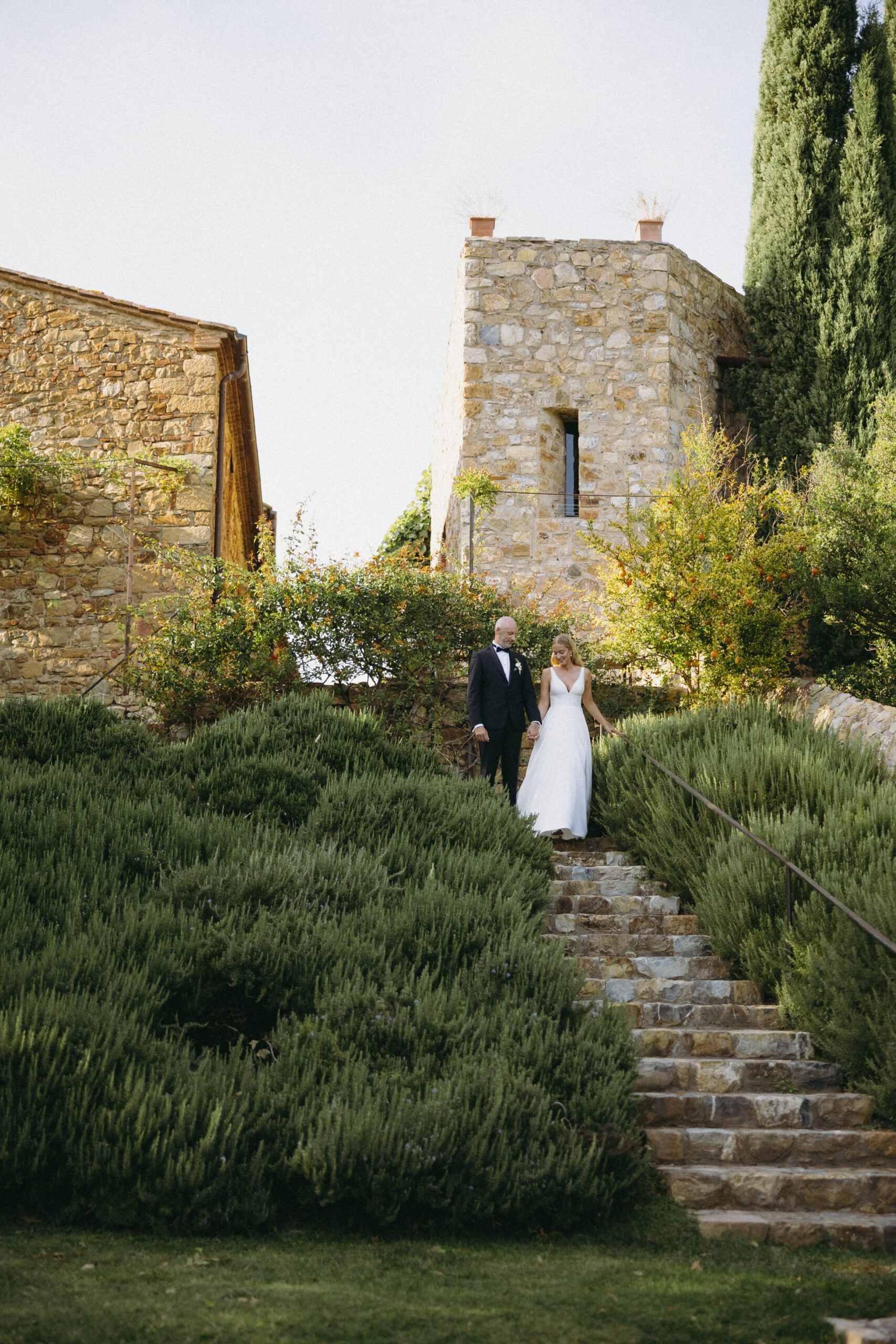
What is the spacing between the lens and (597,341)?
15305 millimetres

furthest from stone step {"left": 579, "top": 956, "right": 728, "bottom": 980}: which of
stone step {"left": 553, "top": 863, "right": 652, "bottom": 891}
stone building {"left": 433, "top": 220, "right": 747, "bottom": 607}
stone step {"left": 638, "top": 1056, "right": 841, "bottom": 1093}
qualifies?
stone building {"left": 433, "top": 220, "right": 747, "bottom": 607}

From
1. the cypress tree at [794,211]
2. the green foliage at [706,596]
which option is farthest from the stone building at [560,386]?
the green foliage at [706,596]

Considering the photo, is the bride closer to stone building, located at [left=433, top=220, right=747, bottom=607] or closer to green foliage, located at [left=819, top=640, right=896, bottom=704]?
green foliage, located at [left=819, top=640, right=896, bottom=704]

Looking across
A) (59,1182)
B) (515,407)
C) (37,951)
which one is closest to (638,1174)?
(59,1182)

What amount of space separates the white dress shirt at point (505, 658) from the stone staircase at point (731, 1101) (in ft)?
7.17

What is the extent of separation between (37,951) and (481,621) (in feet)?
20.7

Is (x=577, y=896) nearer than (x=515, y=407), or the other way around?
(x=577, y=896)

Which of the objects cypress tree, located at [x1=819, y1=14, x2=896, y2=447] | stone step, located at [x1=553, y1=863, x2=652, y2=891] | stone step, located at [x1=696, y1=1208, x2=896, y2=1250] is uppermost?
cypress tree, located at [x1=819, y1=14, x2=896, y2=447]

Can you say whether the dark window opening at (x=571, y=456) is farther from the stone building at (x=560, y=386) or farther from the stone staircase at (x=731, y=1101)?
the stone staircase at (x=731, y=1101)

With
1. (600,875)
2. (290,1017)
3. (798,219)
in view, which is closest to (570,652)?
(600,875)

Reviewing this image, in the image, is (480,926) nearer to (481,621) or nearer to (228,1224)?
(228,1224)

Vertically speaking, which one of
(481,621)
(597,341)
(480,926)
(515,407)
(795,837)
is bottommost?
(480,926)

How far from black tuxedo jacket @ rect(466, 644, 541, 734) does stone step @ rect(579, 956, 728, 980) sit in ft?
8.53

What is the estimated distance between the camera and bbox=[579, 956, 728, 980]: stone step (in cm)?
639
